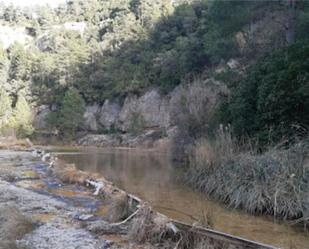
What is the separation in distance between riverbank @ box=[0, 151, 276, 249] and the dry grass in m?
2.75

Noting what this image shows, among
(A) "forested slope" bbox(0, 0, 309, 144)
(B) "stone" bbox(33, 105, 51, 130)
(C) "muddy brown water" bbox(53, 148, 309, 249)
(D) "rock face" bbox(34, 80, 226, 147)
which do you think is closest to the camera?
(C) "muddy brown water" bbox(53, 148, 309, 249)

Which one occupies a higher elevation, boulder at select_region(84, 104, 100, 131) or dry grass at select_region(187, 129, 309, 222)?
boulder at select_region(84, 104, 100, 131)

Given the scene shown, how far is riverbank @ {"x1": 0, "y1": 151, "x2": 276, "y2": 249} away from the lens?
6688 millimetres

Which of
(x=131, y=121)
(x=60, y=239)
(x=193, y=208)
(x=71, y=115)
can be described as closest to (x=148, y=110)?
(x=131, y=121)

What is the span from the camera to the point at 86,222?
852 cm

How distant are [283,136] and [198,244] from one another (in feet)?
18.2

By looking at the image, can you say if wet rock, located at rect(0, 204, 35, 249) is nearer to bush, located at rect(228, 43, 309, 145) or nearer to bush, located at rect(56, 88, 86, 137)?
bush, located at rect(228, 43, 309, 145)

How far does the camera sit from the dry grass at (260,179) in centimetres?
852

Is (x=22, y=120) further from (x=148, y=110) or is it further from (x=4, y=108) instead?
(x=148, y=110)

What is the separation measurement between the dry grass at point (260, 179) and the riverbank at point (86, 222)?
275cm

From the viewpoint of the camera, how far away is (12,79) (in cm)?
5641

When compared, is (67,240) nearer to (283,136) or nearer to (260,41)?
(283,136)

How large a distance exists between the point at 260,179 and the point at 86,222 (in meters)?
4.18

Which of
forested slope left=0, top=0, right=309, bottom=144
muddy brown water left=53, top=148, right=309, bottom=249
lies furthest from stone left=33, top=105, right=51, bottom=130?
muddy brown water left=53, top=148, right=309, bottom=249
